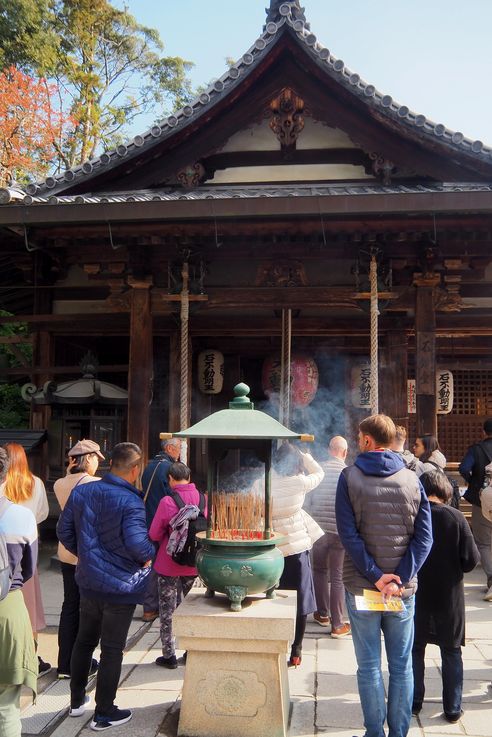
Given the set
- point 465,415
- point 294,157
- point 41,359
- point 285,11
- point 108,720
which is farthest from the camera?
point 465,415

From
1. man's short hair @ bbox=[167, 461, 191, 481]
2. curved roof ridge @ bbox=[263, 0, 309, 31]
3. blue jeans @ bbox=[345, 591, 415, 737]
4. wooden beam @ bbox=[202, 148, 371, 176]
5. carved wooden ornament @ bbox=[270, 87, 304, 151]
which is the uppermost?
curved roof ridge @ bbox=[263, 0, 309, 31]

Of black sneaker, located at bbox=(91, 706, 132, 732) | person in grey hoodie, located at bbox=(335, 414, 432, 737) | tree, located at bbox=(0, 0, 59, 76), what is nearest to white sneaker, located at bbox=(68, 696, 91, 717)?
black sneaker, located at bbox=(91, 706, 132, 732)

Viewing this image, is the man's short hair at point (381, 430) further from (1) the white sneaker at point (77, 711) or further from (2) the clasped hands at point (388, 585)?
(1) the white sneaker at point (77, 711)

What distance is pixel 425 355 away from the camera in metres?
8.11

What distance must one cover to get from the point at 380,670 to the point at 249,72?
26.2 ft

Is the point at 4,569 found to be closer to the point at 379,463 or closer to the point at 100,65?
the point at 379,463

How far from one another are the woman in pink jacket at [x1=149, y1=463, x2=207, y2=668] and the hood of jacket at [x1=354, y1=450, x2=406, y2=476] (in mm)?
2001

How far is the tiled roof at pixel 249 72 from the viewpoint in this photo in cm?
838

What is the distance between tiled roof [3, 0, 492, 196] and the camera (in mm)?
8383

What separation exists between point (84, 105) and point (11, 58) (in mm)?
3352

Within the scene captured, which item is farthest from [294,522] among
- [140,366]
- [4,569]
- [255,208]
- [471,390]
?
[471,390]

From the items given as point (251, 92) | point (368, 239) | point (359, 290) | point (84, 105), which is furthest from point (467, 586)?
point (84, 105)

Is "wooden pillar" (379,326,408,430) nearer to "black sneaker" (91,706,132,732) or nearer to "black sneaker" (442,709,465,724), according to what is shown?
"black sneaker" (442,709,465,724)

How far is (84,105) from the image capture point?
89.9 ft
